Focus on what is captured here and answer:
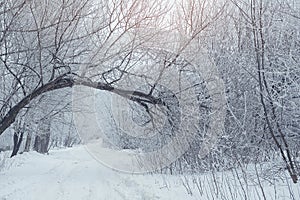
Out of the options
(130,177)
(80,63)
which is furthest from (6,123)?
(130,177)

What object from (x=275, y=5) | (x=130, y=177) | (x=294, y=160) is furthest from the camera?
(x=130, y=177)

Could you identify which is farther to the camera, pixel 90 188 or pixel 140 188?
pixel 90 188

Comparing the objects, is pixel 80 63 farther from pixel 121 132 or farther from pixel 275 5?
pixel 121 132

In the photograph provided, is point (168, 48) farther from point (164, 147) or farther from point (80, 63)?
point (164, 147)

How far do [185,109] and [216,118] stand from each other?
85cm

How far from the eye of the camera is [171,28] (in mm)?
9930

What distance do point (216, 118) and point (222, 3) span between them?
2994mm

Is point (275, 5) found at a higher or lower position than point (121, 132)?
higher

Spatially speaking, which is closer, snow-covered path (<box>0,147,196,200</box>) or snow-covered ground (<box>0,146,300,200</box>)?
snow-covered ground (<box>0,146,300,200</box>)

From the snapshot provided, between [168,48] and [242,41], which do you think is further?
[242,41]

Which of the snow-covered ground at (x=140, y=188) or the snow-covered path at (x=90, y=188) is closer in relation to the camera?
the snow-covered ground at (x=140, y=188)

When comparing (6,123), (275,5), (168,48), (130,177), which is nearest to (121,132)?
(130,177)

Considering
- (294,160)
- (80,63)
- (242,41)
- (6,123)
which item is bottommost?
(294,160)

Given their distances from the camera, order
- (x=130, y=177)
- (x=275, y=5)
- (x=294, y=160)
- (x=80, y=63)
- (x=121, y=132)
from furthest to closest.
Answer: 1. (x=121, y=132)
2. (x=130, y=177)
3. (x=80, y=63)
4. (x=275, y=5)
5. (x=294, y=160)
